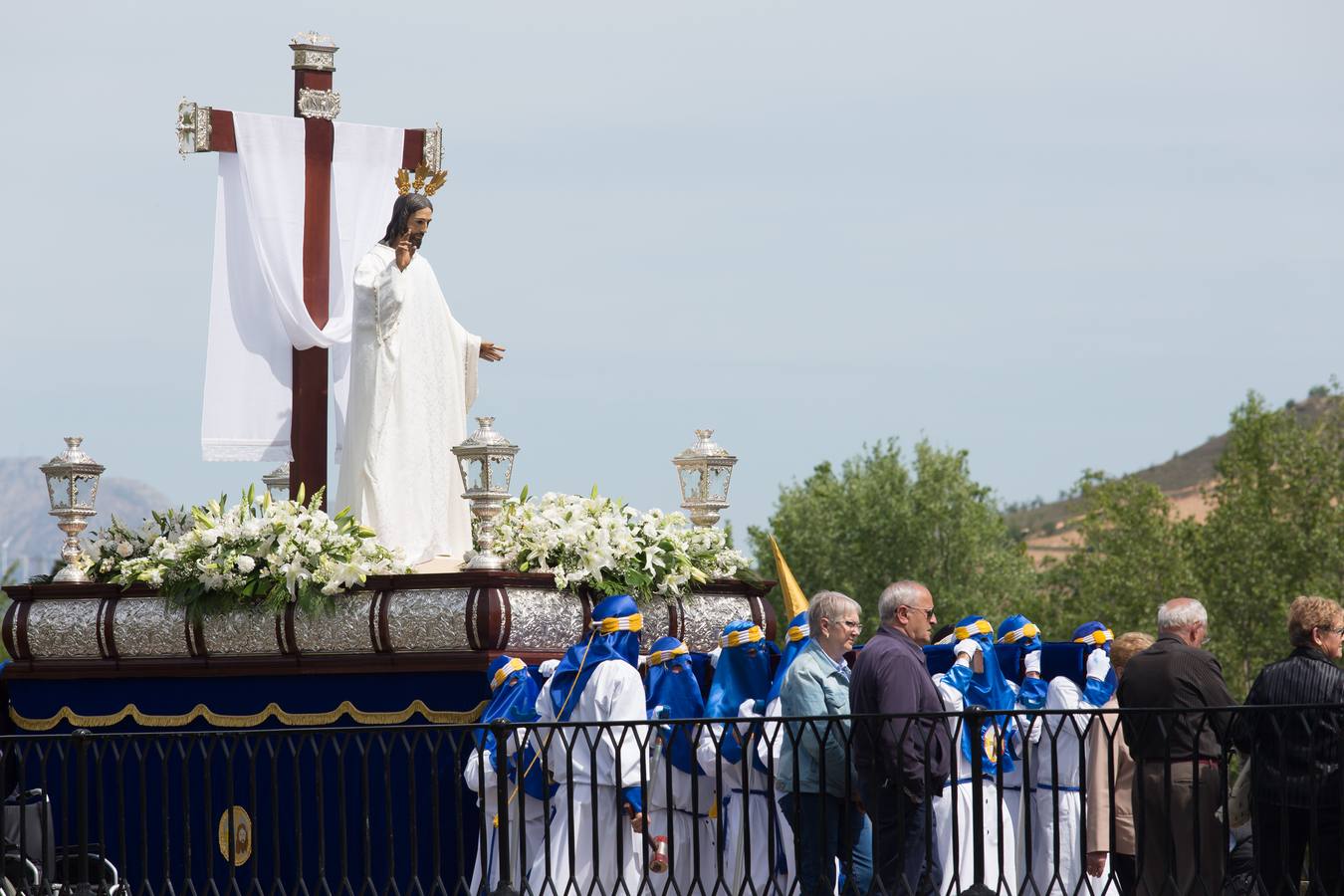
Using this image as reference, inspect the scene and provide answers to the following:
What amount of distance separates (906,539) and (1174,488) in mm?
54423

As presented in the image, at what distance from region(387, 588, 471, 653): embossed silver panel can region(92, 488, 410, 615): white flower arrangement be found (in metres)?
0.33

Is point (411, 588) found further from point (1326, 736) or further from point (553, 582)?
point (1326, 736)

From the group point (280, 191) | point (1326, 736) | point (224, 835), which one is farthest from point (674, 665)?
point (280, 191)

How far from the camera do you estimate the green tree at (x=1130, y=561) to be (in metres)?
42.4

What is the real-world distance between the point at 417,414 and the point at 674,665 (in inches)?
108

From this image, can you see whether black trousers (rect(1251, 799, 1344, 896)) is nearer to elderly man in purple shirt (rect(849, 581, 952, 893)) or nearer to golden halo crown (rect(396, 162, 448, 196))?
elderly man in purple shirt (rect(849, 581, 952, 893))

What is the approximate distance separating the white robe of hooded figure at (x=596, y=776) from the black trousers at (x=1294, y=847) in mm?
2834

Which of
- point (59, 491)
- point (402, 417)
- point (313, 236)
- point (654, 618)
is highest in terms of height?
point (313, 236)

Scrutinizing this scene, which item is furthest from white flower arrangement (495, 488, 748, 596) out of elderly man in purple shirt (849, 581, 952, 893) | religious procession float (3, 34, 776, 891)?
elderly man in purple shirt (849, 581, 952, 893)

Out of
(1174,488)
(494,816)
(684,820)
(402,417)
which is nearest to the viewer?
(494,816)

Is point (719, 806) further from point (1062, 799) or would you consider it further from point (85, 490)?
point (85, 490)

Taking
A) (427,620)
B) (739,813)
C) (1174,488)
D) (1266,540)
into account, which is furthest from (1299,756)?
(1174,488)

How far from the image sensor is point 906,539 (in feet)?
174

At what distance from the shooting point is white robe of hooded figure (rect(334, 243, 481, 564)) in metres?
12.5
